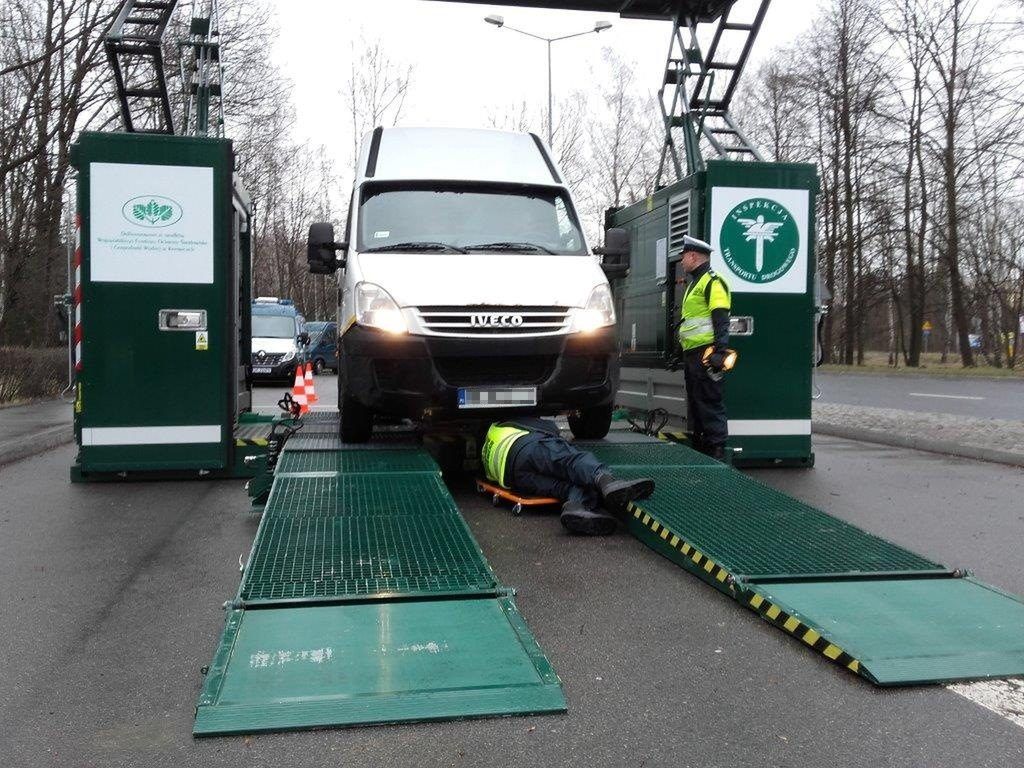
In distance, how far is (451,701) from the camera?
360cm

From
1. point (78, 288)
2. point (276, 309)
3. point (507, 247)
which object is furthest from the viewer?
point (276, 309)

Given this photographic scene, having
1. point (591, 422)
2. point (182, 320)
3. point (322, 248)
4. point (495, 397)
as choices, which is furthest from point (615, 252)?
point (182, 320)

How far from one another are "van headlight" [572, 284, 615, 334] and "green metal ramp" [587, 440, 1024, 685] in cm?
136

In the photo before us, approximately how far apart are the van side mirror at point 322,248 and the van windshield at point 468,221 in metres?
0.34

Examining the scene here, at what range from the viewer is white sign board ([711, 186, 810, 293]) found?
9.65 metres

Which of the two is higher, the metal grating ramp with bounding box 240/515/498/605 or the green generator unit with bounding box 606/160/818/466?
the green generator unit with bounding box 606/160/818/466

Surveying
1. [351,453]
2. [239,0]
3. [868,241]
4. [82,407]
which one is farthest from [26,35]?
[868,241]

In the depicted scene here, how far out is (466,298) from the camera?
732 centimetres

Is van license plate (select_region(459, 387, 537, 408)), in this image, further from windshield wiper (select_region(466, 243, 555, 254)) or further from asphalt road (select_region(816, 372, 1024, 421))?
Answer: asphalt road (select_region(816, 372, 1024, 421))

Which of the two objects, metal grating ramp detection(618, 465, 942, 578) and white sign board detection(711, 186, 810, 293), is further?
white sign board detection(711, 186, 810, 293)

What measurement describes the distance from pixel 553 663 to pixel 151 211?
6.33 m

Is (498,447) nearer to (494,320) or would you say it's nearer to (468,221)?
(494,320)

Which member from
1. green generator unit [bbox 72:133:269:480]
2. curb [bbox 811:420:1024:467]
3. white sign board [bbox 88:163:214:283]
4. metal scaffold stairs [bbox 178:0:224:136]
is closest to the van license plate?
green generator unit [bbox 72:133:269:480]

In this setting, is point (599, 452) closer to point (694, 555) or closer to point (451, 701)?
point (694, 555)
